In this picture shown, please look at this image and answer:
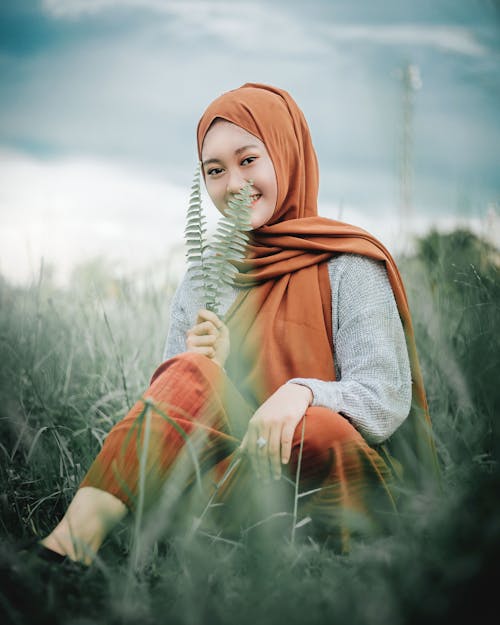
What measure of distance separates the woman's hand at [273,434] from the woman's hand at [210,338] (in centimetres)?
34

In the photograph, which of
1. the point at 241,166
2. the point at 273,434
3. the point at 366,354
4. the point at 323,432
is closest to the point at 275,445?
the point at 273,434

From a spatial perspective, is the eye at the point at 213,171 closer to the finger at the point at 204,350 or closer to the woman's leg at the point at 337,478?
the finger at the point at 204,350

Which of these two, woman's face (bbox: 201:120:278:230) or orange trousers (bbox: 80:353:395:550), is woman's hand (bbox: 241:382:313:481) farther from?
woman's face (bbox: 201:120:278:230)

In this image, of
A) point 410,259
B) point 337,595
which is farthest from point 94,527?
point 410,259

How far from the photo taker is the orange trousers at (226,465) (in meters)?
1.34

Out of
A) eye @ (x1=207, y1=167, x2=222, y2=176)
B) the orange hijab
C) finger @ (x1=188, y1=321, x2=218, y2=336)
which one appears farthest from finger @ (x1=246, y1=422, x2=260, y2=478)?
eye @ (x1=207, y1=167, x2=222, y2=176)

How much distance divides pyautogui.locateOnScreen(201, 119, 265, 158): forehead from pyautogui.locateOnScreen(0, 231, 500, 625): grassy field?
1003 mm

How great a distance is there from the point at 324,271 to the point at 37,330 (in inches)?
62.7

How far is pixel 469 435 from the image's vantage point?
1.72 m

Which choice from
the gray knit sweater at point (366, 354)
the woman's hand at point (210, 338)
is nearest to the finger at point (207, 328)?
the woman's hand at point (210, 338)

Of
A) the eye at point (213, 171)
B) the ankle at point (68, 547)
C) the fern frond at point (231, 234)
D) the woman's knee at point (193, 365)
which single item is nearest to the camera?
the ankle at point (68, 547)

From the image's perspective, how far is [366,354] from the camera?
160cm

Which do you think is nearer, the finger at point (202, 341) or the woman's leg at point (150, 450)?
the woman's leg at point (150, 450)

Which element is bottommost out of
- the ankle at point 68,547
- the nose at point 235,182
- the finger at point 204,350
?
the ankle at point 68,547
